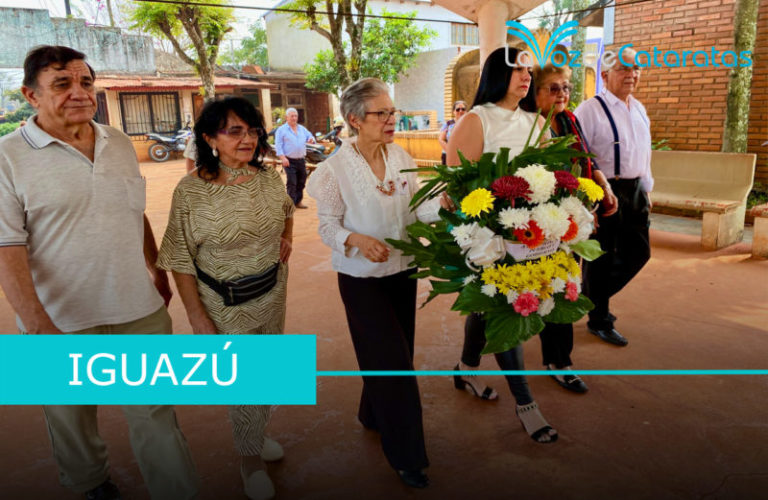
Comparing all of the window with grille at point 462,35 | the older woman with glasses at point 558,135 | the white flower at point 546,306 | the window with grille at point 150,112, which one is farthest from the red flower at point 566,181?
the window with grille at point 462,35

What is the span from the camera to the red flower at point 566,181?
2.21m

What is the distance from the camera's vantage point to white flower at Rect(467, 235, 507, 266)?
2.13 metres

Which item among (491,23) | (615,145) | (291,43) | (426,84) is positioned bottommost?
(615,145)

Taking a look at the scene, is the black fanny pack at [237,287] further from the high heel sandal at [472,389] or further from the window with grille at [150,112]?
the window with grille at [150,112]

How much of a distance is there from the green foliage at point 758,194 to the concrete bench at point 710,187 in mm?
746

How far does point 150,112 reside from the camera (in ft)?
73.3

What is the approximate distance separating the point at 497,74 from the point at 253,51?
38.8 metres

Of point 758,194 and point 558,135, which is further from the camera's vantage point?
point 758,194

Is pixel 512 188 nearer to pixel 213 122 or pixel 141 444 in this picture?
pixel 213 122

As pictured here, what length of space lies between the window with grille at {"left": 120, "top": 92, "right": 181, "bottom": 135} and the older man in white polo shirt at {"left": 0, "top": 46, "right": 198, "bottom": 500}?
70.7 ft

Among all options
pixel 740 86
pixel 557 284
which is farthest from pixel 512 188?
pixel 740 86

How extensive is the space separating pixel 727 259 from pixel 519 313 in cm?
467

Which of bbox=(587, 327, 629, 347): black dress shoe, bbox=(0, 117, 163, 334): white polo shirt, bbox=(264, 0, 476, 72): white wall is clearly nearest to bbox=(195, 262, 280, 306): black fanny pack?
bbox=(0, 117, 163, 334): white polo shirt

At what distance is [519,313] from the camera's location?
2.19 meters
